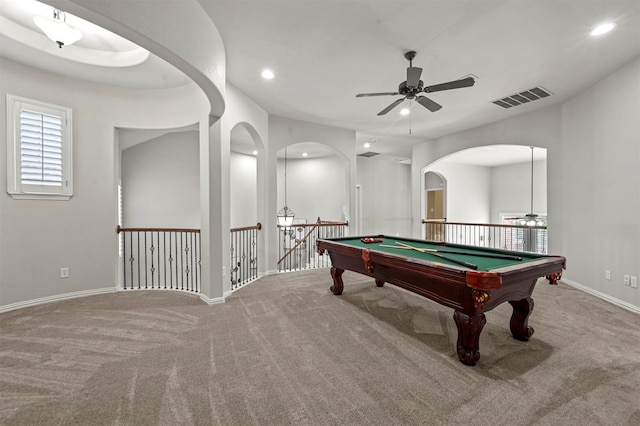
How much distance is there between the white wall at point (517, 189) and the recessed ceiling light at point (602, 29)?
7161 mm

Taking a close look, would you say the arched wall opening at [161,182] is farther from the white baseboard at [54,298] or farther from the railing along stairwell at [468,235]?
the railing along stairwell at [468,235]

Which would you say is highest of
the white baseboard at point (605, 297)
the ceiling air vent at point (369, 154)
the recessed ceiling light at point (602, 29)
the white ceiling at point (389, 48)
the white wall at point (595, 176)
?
the white ceiling at point (389, 48)

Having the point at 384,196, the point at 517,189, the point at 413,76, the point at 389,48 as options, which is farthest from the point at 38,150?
the point at 517,189

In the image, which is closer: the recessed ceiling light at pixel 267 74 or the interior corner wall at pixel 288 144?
the recessed ceiling light at pixel 267 74

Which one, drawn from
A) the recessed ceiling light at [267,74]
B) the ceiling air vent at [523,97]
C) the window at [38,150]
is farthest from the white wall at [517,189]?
the window at [38,150]

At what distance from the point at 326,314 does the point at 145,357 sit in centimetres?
178

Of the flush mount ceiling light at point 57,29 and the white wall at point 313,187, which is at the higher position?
the flush mount ceiling light at point 57,29

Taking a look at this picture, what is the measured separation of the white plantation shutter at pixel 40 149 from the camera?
3402 mm

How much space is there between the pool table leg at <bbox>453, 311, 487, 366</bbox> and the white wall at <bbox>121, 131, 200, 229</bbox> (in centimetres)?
537

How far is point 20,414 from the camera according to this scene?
164 centimetres

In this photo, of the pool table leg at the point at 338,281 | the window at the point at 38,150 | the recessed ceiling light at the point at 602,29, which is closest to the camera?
the recessed ceiling light at the point at 602,29

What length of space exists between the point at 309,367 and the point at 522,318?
6.51 ft

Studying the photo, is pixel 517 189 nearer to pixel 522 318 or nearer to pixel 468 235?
pixel 468 235

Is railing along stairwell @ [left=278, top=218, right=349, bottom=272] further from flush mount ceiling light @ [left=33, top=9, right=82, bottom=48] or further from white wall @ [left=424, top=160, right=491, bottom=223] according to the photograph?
white wall @ [left=424, top=160, right=491, bottom=223]
